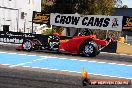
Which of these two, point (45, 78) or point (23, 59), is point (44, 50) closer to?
point (23, 59)

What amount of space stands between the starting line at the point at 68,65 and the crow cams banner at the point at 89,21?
9149 millimetres

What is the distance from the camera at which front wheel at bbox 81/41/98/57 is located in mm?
17047

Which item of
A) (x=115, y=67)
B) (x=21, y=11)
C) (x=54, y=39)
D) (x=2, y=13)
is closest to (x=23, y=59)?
(x=54, y=39)

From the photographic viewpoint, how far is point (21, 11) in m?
48.6

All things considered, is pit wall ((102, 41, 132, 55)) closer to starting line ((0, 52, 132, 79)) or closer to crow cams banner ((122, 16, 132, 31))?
crow cams banner ((122, 16, 132, 31))

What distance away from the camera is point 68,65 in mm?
14602

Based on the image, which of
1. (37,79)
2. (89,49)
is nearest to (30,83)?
(37,79)

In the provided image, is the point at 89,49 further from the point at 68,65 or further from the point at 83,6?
the point at 83,6

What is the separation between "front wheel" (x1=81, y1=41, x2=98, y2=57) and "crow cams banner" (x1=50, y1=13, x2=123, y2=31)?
25.2ft

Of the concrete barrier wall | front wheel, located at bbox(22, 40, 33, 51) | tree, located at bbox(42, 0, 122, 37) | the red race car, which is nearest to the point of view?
the red race car

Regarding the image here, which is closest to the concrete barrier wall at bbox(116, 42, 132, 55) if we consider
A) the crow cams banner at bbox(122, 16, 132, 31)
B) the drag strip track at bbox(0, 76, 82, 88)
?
the crow cams banner at bbox(122, 16, 132, 31)

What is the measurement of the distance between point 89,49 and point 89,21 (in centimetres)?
909

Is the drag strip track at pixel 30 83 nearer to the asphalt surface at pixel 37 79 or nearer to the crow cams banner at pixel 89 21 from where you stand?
the asphalt surface at pixel 37 79

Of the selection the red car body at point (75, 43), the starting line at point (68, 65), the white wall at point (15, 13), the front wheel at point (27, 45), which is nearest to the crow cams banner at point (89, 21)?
the red car body at point (75, 43)
